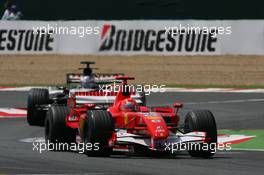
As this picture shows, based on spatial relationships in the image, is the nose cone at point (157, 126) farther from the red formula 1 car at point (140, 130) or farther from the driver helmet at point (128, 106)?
the driver helmet at point (128, 106)

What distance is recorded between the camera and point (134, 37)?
3167cm

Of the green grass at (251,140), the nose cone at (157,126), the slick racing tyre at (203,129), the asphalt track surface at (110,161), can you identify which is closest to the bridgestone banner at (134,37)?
the asphalt track surface at (110,161)

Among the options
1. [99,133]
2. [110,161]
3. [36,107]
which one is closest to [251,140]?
[99,133]

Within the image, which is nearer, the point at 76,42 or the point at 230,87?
the point at 230,87

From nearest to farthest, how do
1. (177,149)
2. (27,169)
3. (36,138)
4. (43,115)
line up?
(27,169)
(177,149)
(36,138)
(43,115)

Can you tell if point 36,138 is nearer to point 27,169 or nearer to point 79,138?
point 79,138

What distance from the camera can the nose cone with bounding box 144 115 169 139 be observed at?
14109mm

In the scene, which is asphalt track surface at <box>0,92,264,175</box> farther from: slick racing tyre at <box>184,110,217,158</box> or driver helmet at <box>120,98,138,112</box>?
driver helmet at <box>120,98,138,112</box>

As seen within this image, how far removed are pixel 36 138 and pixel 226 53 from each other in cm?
1394

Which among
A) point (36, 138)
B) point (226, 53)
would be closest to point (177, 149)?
point (36, 138)

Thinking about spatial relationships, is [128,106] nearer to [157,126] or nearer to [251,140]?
[157,126]

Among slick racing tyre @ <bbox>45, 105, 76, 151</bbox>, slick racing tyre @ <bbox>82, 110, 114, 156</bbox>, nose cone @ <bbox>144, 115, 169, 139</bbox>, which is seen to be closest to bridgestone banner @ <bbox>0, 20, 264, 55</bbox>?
slick racing tyre @ <bbox>45, 105, 76, 151</bbox>

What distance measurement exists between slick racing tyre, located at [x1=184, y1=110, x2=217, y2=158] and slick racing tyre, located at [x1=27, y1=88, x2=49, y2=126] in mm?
6034

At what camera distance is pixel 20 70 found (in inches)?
1282
